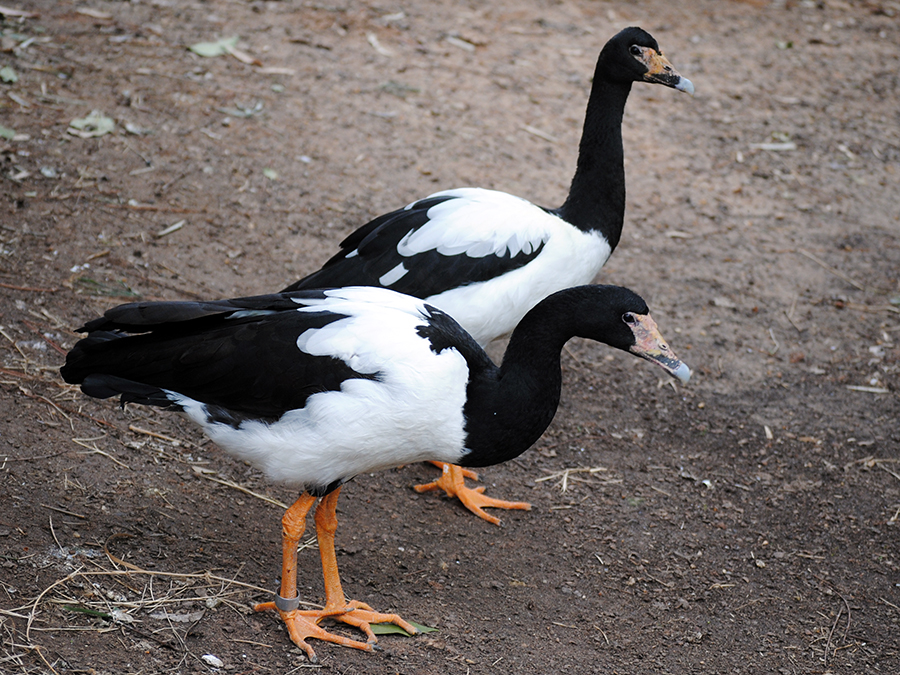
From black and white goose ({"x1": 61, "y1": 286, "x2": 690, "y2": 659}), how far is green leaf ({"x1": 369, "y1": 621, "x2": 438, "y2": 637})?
0.03 meters

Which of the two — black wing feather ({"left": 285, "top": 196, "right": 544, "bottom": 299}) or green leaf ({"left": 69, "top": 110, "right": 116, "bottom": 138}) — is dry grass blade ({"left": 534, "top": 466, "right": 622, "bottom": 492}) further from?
green leaf ({"left": 69, "top": 110, "right": 116, "bottom": 138})

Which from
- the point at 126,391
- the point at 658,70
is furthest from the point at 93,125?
the point at 658,70

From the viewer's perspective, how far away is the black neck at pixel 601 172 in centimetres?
496

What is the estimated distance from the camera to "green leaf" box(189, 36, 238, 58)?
7996mm

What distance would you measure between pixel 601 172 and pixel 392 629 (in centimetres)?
269

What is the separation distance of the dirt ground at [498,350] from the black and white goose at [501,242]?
794 mm

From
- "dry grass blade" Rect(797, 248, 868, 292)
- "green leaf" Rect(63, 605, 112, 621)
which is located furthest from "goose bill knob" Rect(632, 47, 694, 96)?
"green leaf" Rect(63, 605, 112, 621)

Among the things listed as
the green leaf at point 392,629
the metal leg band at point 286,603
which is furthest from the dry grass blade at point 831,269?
the metal leg band at point 286,603

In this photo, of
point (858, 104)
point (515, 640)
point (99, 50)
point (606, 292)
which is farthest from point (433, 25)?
point (515, 640)

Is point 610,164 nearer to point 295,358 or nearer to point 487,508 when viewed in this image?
point 487,508

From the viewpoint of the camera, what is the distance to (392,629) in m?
3.77

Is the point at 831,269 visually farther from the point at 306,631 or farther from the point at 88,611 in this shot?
the point at 88,611

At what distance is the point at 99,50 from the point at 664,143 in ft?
16.2

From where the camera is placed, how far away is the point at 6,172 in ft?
20.2
